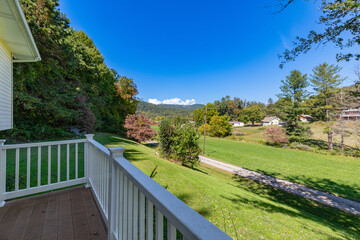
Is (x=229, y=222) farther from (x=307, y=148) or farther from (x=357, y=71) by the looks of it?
(x=307, y=148)

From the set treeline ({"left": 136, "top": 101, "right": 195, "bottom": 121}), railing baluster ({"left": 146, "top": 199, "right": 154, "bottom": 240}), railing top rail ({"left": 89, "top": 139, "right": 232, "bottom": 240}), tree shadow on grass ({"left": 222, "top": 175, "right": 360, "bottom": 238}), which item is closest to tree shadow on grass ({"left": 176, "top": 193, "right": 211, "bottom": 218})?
tree shadow on grass ({"left": 222, "top": 175, "right": 360, "bottom": 238})

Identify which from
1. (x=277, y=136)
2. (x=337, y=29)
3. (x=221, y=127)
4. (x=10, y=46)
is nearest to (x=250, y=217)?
(x=337, y=29)

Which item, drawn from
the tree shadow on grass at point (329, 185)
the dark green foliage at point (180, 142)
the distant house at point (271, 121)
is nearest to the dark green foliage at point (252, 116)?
the distant house at point (271, 121)

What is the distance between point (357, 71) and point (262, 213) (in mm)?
5454

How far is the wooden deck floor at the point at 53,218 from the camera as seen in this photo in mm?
1829

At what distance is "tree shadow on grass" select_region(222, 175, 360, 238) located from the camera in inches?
184

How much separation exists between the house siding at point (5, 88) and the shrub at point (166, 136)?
6.27 metres

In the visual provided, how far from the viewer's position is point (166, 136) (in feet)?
30.5

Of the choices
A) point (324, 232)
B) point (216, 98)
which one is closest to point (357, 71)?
point (324, 232)

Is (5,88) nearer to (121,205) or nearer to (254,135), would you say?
(121,205)

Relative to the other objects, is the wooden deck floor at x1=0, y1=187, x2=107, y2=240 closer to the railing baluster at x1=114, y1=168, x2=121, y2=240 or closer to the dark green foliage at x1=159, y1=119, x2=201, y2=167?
the railing baluster at x1=114, y1=168, x2=121, y2=240

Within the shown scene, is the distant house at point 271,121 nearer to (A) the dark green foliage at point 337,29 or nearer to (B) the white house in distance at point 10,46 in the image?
(A) the dark green foliage at point 337,29

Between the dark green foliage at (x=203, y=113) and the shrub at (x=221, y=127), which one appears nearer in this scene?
the shrub at (x=221, y=127)

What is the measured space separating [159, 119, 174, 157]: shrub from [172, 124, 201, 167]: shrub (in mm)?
360
